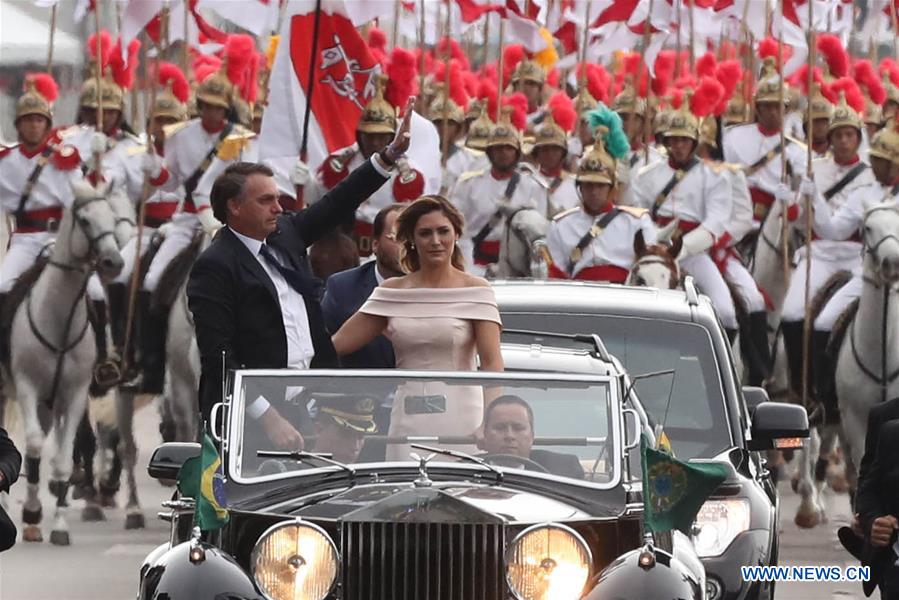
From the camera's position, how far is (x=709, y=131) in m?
23.5

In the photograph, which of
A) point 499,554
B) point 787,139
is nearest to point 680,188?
point 787,139

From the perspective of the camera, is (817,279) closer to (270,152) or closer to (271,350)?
(270,152)

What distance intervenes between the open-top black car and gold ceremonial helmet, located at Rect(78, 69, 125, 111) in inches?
539

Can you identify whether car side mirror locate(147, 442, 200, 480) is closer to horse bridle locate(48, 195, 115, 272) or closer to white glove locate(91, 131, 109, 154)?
horse bridle locate(48, 195, 115, 272)

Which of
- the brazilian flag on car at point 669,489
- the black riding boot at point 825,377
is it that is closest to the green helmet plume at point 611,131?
the black riding boot at point 825,377

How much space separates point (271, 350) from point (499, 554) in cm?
208

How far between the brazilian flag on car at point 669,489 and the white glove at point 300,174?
29.2ft

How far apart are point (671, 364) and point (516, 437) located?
2626 millimetres

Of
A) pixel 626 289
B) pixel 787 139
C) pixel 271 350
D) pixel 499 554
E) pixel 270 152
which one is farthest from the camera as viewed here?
pixel 787 139

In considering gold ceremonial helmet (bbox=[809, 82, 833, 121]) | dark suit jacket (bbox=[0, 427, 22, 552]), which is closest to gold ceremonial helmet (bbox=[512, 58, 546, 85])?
gold ceremonial helmet (bbox=[809, 82, 833, 121])

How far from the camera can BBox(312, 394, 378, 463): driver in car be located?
820 cm

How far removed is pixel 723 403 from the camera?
1062cm

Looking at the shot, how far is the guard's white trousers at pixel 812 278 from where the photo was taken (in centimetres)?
1927

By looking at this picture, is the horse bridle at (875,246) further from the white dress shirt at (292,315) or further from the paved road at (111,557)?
the white dress shirt at (292,315)
